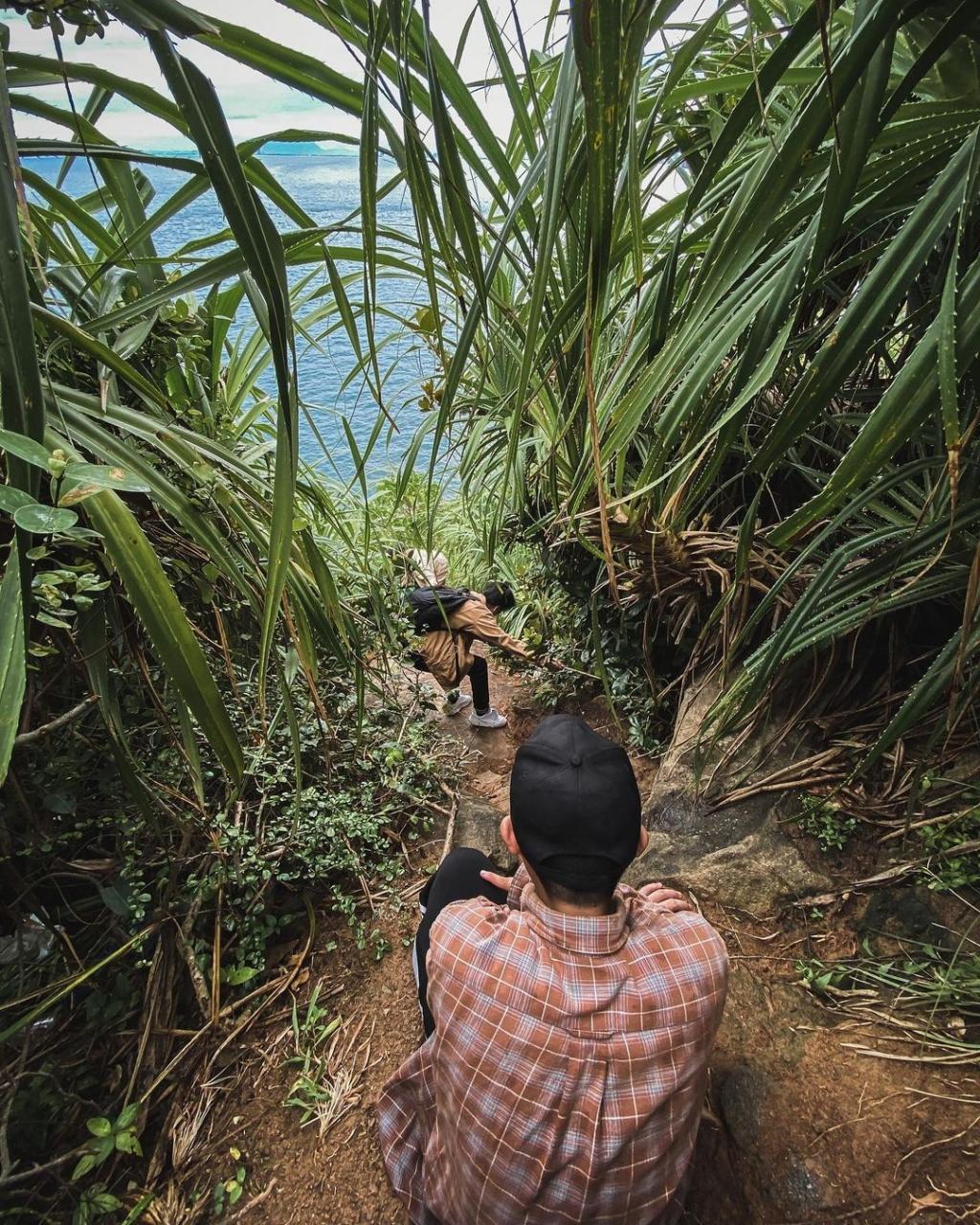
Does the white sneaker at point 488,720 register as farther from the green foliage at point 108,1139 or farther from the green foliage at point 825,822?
the green foliage at point 108,1139

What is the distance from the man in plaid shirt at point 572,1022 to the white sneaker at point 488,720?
1.86 m

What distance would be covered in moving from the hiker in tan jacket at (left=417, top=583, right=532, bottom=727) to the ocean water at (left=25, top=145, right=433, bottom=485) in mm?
685

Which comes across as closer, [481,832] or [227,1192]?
[227,1192]

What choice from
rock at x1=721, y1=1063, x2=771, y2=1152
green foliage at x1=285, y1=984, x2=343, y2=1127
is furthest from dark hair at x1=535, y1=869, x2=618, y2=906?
green foliage at x1=285, y1=984, x2=343, y2=1127

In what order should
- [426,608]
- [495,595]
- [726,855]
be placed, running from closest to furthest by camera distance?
[726,855], [426,608], [495,595]

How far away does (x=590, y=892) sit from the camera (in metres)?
0.77

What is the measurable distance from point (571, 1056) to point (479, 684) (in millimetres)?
2016

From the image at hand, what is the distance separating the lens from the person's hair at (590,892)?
0.76 metres

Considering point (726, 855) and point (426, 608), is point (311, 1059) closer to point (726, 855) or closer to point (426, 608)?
point (726, 855)

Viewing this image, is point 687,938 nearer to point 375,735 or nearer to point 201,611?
point 201,611

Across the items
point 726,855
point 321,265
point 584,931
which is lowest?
point 726,855

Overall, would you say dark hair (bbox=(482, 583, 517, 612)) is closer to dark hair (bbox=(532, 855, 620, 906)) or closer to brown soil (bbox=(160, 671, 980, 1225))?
brown soil (bbox=(160, 671, 980, 1225))

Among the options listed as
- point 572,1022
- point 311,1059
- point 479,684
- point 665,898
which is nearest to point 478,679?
point 479,684

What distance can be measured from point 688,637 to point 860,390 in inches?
30.6
